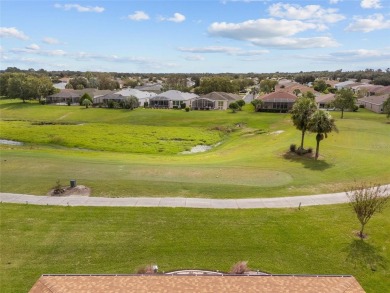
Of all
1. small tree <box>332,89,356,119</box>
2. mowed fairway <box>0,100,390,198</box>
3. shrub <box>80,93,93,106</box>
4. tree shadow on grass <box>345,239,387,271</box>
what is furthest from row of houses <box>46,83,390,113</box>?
tree shadow on grass <box>345,239,387,271</box>

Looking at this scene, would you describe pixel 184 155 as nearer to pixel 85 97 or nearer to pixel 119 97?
pixel 119 97

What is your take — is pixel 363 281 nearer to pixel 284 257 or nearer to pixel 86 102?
pixel 284 257

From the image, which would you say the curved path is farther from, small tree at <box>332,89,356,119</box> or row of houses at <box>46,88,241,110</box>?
row of houses at <box>46,88,241,110</box>

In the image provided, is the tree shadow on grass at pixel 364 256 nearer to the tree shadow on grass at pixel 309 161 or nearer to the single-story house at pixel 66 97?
the tree shadow on grass at pixel 309 161

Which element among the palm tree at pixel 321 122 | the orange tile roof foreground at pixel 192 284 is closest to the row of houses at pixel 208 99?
the palm tree at pixel 321 122

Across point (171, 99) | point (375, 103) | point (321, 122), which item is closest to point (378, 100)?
point (375, 103)

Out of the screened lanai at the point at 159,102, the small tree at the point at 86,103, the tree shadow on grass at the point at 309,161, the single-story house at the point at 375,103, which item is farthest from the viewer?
the screened lanai at the point at 159,102

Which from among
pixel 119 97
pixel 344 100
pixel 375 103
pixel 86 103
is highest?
pixel 344 100
